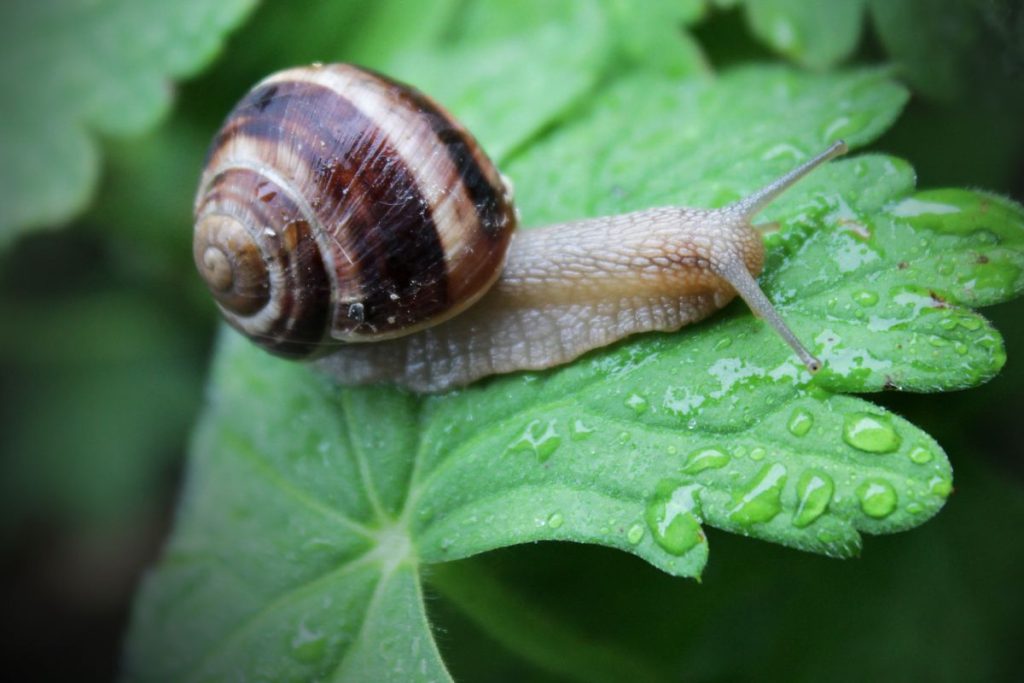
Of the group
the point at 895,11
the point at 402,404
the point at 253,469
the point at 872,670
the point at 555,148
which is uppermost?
the point at 895,11

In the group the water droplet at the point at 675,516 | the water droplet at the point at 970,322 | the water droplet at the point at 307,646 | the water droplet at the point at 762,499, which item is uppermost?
the water droplet at the point at 970,322

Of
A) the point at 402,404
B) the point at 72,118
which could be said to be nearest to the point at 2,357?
the point at 72,118

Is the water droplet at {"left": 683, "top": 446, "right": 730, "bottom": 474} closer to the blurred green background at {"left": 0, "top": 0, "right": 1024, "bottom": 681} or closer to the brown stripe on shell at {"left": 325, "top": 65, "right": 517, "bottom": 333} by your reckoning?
the blurred green background at {"left": 0, "top": 0, "right": 1024, "bottom": 681}

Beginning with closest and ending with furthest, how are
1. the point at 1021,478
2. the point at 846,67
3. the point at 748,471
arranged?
the point at 748,471 → the point at 1021,478 → the point at 846,67

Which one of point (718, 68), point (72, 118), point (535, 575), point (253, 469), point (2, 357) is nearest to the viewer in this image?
point (535, 575)

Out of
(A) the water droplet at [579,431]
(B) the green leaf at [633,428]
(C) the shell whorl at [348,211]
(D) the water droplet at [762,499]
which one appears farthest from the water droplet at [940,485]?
(C) the shell whorl at [348,211]

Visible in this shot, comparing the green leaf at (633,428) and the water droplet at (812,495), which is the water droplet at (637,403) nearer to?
the green leaf at (633,428)

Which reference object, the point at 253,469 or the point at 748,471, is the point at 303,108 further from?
the point at 748,471
